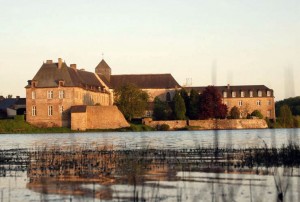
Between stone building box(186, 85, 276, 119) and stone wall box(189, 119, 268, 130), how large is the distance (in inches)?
558

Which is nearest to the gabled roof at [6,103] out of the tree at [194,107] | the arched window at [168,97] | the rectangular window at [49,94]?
the rectangular window at [49,94]

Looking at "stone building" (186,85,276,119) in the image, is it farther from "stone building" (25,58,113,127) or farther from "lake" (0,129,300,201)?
"lake" (0,129,300,201)

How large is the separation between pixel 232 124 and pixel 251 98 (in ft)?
63.4

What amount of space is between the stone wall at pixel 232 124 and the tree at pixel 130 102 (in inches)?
326

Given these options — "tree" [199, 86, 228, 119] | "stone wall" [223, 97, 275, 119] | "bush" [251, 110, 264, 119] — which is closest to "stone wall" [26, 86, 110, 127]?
"tree" [199, 86, 228, 119]

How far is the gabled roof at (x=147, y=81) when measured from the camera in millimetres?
105500

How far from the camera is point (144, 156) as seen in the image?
25688 mm

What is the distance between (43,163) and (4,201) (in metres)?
7.95

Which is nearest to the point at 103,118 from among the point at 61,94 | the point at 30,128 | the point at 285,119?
the point at 61,94

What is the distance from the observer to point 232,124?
84375 mm

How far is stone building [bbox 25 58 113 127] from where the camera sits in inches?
3302

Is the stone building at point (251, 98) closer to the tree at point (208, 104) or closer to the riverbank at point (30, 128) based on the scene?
the tree at point (208, 104)

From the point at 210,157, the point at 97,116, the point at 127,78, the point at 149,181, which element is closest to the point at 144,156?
the point at 210,157

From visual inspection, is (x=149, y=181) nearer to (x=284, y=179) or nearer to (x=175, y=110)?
(x=284, y=179)
